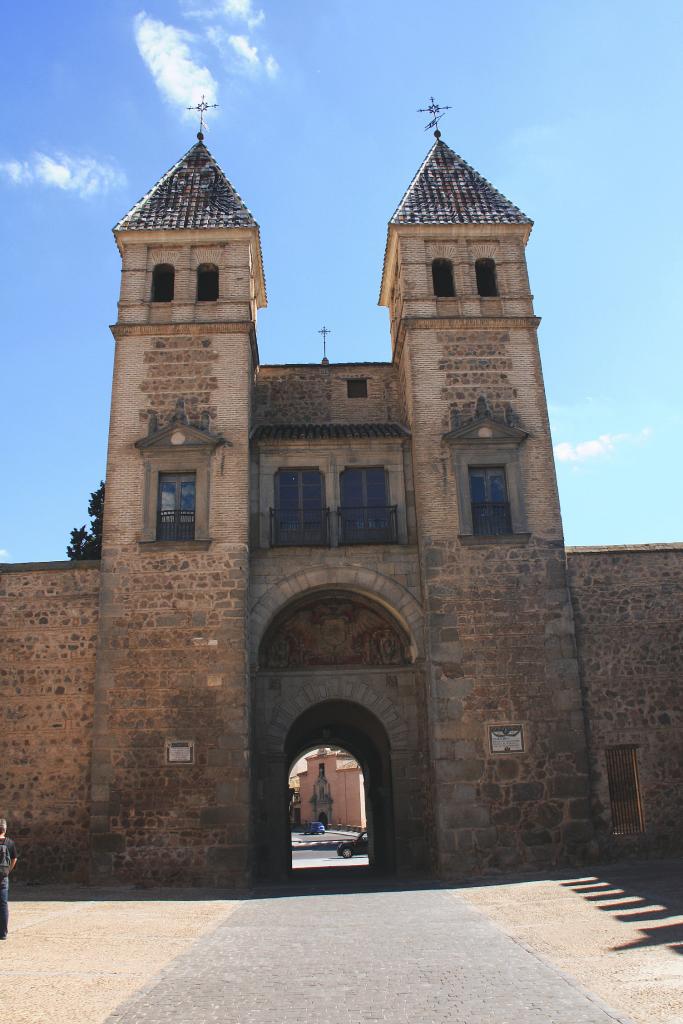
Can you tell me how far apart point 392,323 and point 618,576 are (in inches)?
351

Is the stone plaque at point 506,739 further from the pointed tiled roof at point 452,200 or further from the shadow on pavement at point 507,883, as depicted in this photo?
the pointed tiled roof at point 452,200

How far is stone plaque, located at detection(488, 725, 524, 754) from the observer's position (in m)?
15.3

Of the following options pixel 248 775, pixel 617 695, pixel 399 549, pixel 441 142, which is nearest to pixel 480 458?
pixel 399 549

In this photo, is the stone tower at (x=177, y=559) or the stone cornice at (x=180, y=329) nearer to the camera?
the stone tower at (x=177, y=559)

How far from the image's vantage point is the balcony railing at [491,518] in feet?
55.4

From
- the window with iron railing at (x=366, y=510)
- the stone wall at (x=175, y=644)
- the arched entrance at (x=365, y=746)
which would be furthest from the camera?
the arched entrance at (x=365, y=746)

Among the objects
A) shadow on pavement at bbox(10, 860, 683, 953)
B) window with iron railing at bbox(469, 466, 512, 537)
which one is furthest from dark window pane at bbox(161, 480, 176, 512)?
shadow on pavement at bbox(10, 860, 683, 953)

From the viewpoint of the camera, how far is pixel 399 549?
55.7ft

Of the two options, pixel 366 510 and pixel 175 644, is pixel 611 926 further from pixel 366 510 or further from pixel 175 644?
pixel 366 510

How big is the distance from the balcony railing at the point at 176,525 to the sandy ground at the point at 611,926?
8363 mm

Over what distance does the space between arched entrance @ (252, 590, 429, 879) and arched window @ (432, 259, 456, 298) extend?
7507 millimetres

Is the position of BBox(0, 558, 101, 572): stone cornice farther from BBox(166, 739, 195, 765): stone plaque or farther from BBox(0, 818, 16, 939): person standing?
BBox(0, 818, 16, 939): person standing

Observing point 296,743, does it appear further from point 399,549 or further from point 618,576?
point 618,576

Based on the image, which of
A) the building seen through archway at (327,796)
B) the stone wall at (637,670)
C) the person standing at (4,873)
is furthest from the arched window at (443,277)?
the building seen through archway at (327,796)
